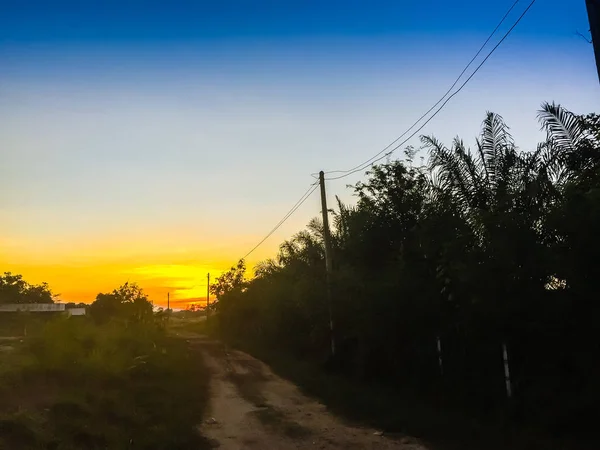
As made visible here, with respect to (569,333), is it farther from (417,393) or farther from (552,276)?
A: (417,393)

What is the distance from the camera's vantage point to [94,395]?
39.5 feet

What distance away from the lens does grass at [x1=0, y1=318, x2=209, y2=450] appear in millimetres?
8500

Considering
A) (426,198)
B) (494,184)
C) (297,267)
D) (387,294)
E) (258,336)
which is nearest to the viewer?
(494,184)

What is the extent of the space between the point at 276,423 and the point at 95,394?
188 inches

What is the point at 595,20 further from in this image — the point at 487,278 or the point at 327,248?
the point at 327,248

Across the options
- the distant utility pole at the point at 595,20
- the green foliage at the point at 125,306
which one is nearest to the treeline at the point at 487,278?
the distant utility pole at the point at 595,20

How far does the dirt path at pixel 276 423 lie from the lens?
8594mm

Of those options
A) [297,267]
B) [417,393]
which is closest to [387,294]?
[417,393]

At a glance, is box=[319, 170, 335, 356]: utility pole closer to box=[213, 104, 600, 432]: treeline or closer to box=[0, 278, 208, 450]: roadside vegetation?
box=[213, 104, 600, 432]: treeline

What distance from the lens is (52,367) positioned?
14258 millimetres

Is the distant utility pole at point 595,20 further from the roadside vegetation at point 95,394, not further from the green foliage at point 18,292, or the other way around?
the green foliage at point 18,292

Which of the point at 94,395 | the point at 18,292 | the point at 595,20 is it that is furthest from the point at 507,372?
the point at 18,292

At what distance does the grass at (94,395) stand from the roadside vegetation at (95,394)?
16 mm

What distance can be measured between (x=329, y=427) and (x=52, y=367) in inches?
343
